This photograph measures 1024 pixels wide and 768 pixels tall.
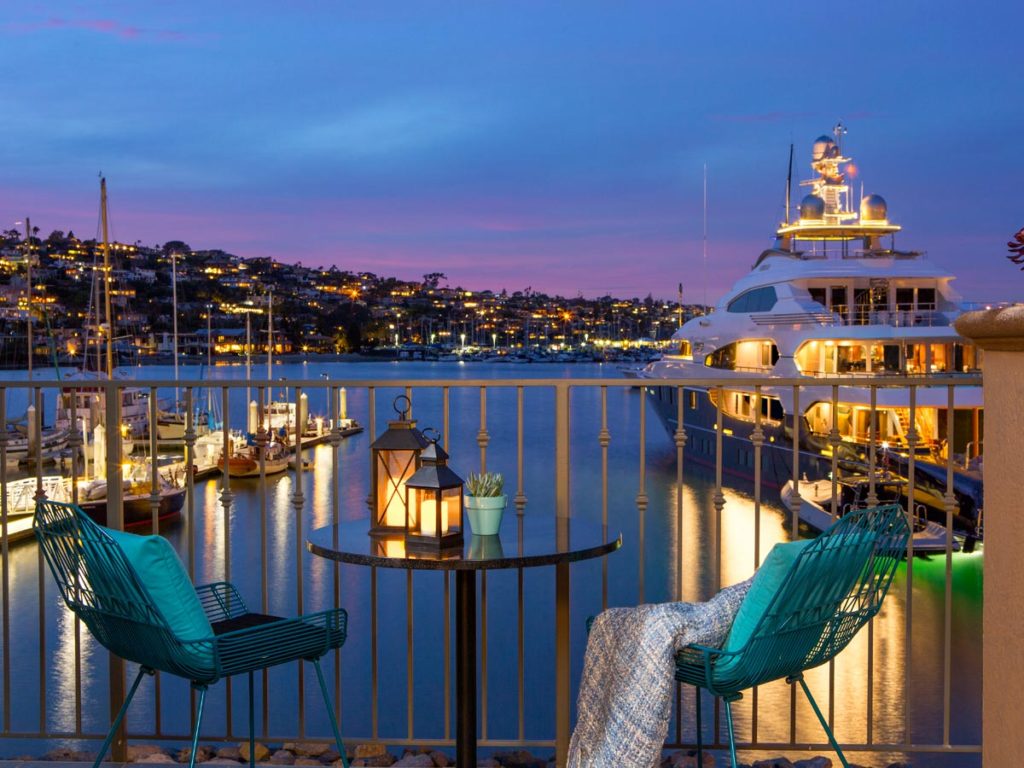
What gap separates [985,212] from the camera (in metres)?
34.1

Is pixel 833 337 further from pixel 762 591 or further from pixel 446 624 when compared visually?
pixel 762 591

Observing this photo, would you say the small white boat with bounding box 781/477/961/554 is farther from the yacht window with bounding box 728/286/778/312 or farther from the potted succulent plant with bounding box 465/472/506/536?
the potted succulent plant with bounding box 465/472/506/536

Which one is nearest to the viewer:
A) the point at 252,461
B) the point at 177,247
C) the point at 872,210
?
the point at 872,210

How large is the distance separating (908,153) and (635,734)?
140 ft

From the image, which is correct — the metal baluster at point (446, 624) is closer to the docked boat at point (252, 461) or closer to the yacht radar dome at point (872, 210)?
the yacht radar dome at point (872, 210)

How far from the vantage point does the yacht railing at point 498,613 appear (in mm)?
3400

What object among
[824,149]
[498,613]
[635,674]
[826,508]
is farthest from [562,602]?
[824,149]

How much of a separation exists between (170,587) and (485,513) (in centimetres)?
84

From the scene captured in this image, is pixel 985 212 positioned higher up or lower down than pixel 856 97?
lower down

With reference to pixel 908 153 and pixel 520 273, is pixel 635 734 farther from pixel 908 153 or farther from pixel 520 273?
pixel 520 273

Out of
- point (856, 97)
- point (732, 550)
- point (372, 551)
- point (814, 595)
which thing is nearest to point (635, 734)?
point (814, 595)

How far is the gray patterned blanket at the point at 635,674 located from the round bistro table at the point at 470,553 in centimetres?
22

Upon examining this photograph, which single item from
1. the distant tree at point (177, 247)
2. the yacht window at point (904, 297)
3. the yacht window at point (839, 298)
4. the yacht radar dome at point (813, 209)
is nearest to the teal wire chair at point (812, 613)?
the yacht window at point (839, 298)

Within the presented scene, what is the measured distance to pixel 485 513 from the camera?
9.68 ft
